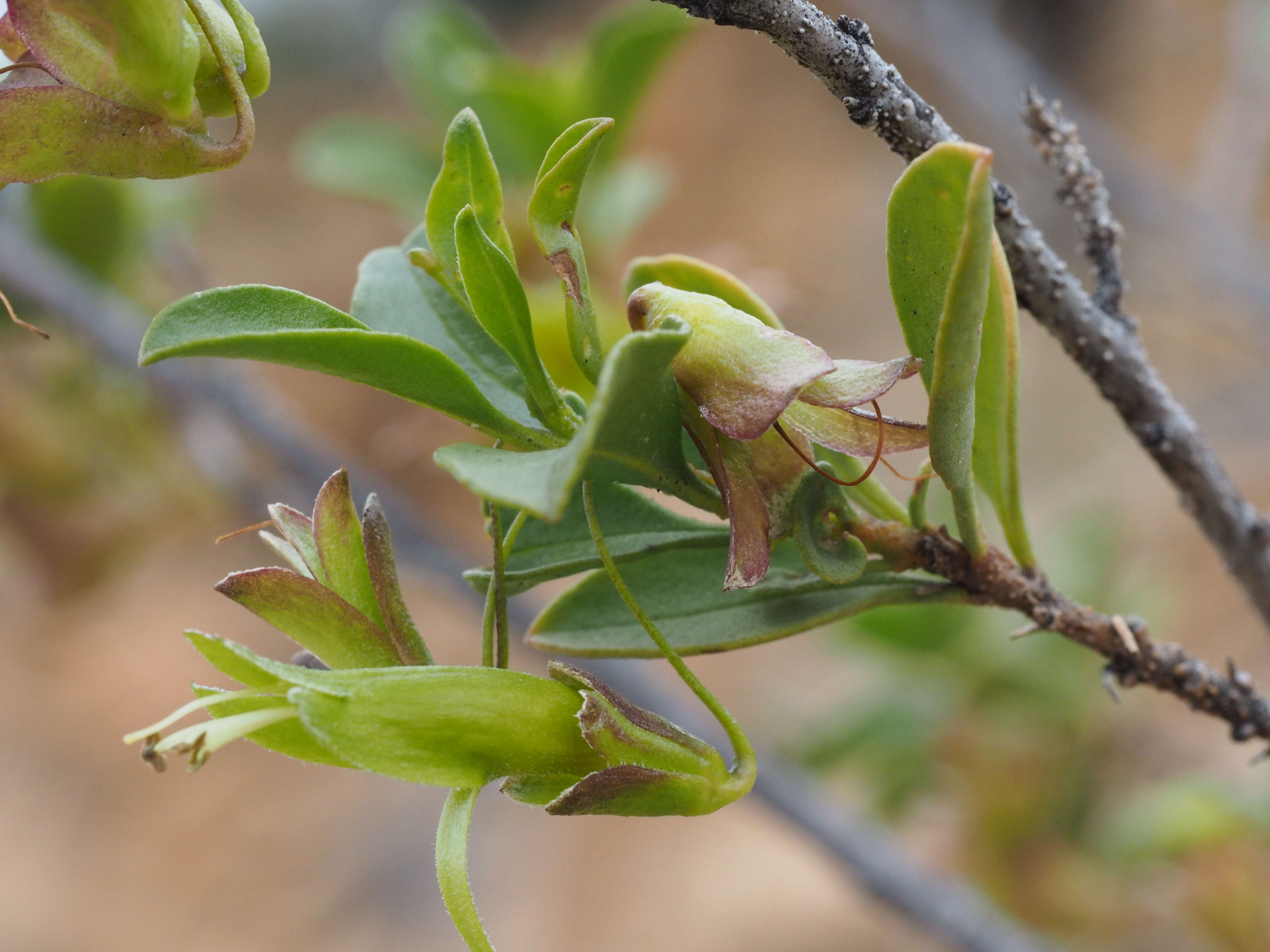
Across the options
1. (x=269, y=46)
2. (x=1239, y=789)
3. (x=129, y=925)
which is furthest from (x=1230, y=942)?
(x=269, y=46)

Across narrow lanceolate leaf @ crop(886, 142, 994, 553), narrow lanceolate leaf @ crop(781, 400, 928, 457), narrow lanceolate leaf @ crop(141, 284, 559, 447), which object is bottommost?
narrow lanceolate leaf @ crop(141, 284, 559, 447)

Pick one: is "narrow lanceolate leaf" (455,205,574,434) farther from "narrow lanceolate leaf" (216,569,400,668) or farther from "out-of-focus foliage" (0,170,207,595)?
"out-of-focus foliage" (0,170,207,595)

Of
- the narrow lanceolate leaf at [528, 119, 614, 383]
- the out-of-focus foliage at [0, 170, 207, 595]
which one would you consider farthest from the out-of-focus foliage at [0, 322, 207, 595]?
the narrow lanceolate leaf at [528, 119, 614, 383]

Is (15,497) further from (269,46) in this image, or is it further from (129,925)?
(269,46)

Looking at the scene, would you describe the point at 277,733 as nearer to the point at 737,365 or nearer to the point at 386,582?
the point at 386,582

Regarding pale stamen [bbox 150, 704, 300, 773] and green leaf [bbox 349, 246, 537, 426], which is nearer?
pale stamen [bbox 150, 704, 300, 773]

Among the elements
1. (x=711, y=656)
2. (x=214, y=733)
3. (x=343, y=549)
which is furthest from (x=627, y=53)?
(x=711, y=656)
